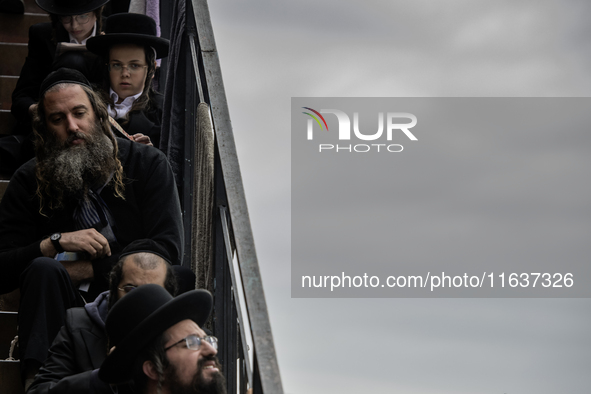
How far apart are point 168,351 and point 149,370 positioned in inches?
3.4

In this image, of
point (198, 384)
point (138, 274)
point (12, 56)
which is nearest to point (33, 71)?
point (12, 56)

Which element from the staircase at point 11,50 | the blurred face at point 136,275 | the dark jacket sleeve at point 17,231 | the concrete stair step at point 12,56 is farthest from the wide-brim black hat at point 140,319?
the concrete stair step at point 12,56

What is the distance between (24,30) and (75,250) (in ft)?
12.0

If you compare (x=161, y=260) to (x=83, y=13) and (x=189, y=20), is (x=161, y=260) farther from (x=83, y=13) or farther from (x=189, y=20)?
(x=83, y=13)

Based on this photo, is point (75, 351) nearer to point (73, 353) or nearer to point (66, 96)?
point (73, 353)

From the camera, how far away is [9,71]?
6117 mm

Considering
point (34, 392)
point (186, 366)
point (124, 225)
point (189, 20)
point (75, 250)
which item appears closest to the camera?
point (186, 366)

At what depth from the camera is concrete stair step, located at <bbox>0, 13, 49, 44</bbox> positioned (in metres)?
6.40

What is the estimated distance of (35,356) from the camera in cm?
292

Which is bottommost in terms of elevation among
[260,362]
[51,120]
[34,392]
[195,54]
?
[34,392]

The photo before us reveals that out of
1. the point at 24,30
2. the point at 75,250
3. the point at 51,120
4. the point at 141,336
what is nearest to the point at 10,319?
the point at 75,250

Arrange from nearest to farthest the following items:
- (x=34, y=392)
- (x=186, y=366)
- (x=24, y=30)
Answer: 1. (x=186, y=366)
2. (x=34, y=392)
3. (x=24, y=30)

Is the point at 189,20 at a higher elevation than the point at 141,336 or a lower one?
higher

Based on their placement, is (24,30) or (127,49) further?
(24,30)
